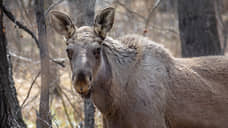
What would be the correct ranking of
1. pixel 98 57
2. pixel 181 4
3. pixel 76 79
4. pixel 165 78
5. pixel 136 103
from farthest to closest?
pixel 181 4
pixel 165 78
pixel 136 103
pixel 98 57
pixel 76 79

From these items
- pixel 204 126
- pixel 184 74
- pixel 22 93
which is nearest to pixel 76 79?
pixel 184 74

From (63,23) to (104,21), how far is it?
0.61 m

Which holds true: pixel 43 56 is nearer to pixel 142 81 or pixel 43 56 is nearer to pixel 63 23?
pixel 63 23

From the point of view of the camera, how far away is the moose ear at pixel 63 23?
15.1 feet

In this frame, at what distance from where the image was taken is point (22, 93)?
10.7 metres

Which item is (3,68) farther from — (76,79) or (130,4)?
(130,4)

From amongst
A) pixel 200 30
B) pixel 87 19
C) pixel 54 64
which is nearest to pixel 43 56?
pixel 87 19

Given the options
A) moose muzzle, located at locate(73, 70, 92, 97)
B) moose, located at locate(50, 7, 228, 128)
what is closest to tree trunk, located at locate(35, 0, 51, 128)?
moose, located at locate(50, 7, 228, 128)

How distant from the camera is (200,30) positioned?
25.9ft

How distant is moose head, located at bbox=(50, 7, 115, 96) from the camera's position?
13.2ft

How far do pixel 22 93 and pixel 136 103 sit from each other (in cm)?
687

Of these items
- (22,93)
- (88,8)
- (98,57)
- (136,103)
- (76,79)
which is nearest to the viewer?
(76,79)

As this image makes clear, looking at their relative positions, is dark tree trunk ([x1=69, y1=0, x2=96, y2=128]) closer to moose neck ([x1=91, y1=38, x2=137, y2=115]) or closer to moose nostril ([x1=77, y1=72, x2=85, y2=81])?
moose neck ([x1=91, y1=38, x2=137, y2=115])

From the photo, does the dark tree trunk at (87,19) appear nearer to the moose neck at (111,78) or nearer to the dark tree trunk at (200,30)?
the moose neck at (111,78)
